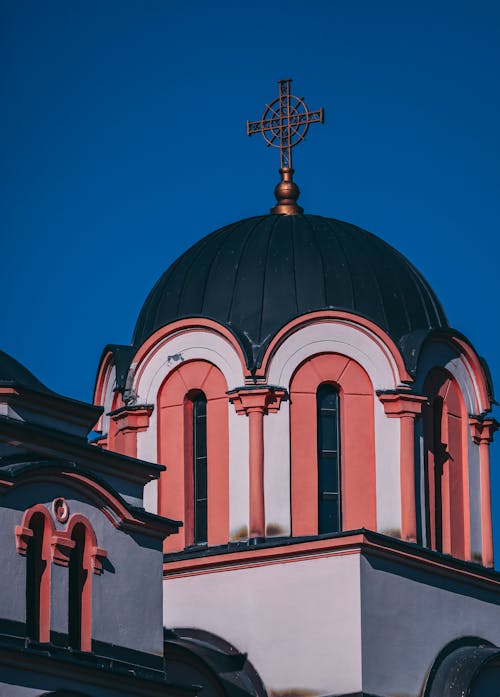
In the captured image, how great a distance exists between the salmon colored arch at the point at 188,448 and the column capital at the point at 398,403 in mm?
2312

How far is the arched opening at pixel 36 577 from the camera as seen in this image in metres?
26.9

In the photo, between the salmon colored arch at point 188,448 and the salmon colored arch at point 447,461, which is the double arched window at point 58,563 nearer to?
the salmon colored arch at point 188,448

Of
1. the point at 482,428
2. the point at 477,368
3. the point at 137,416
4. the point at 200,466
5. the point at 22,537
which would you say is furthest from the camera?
the point at 482,428

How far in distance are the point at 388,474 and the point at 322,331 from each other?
7.54 ft

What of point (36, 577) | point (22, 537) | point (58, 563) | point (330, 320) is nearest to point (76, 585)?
point (58, 563)

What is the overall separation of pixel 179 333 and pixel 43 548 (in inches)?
298

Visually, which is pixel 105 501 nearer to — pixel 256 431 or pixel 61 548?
pixel 61 548

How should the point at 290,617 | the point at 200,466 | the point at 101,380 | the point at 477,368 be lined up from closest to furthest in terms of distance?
the point at 290,617
the point at 200,466
the point at 477,368
the point at 101,380

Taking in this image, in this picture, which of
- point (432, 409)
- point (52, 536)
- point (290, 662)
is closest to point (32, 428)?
point (52, 536)

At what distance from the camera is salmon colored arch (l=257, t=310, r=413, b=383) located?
3334cm

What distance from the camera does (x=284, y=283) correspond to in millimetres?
34156

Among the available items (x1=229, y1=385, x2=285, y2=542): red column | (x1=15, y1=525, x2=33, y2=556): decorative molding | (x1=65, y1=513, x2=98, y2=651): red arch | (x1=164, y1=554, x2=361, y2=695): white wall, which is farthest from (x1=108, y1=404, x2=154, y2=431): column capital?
(x1=15, y1=525, x2=33, y2=556): decorative molding

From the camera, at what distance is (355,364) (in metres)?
33.7

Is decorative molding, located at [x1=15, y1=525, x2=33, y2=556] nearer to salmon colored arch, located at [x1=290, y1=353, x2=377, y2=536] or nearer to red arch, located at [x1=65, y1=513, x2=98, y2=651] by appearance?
red arch, located at [x1=65, y1=513, x2=98, y2=651]
